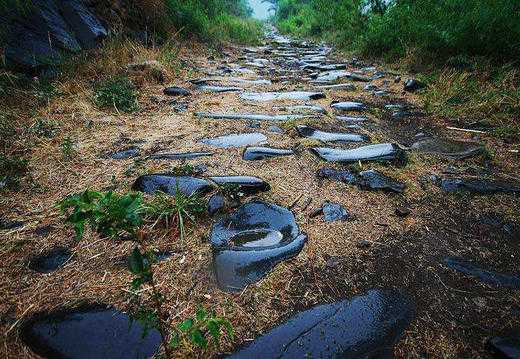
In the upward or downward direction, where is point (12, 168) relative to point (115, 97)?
downward

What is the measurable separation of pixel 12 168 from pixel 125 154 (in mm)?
656

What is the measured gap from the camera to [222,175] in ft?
6.78

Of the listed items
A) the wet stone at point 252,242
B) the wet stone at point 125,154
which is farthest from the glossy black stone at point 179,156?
the wet stone at point 252,242

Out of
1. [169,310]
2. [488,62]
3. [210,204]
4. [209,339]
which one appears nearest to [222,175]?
[210,204]

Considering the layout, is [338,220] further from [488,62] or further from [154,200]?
[488,62]

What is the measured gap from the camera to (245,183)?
194 cm

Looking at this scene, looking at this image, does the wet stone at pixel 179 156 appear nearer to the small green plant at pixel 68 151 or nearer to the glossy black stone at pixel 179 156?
the glossy black stone at pixel 179 156

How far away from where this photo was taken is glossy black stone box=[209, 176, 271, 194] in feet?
6.27

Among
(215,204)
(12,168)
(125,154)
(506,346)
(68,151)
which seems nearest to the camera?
(506,346)

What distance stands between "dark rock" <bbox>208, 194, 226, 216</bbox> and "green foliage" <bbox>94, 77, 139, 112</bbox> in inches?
83.3

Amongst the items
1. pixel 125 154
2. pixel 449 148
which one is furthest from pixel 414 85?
pixel 125 154

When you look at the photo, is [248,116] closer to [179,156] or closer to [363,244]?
[179,156]

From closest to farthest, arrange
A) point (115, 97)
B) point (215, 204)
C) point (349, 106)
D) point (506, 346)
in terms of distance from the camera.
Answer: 1. point (506, 346)
2. point (215, 204)
3. point (115, 97)
4. point (349, 106)

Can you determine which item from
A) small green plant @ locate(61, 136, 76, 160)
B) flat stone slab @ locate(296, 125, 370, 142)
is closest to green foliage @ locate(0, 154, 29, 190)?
small green plant @ locate(61, 136, 76, 160)
